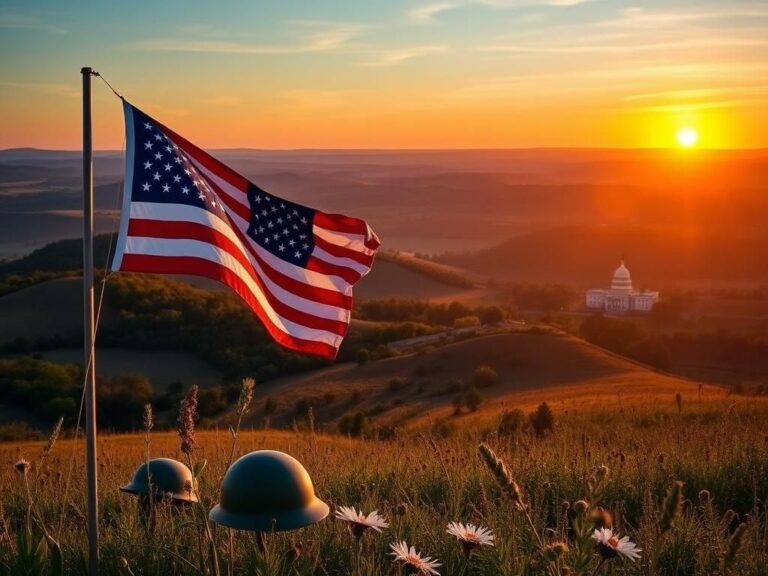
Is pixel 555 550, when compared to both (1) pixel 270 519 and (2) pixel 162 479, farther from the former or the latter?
(2) pixel 162 479

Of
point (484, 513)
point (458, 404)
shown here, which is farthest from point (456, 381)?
point (484, 513)

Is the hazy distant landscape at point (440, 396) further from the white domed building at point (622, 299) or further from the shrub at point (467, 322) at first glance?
the white domed building at point (622, 299)

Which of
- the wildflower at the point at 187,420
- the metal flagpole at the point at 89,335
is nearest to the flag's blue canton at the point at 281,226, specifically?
the metal flagpole at the point at 89,335

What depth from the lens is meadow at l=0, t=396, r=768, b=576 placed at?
197 inches

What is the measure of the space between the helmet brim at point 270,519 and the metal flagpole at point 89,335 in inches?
34.8

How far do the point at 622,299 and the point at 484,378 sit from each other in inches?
1794

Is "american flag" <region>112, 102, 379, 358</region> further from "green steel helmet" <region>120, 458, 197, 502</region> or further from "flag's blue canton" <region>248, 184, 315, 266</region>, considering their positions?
"green steel helmet" <region>120, 458, 197, 502</region>

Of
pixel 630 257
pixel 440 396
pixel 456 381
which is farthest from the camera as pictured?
pixel 630 257

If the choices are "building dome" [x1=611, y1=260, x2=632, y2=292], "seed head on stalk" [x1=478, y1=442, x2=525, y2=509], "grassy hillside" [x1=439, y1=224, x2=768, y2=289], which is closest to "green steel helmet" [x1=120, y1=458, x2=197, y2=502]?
"seed head on stalk" [x1=478, y1=442, x2=525, y2=509]

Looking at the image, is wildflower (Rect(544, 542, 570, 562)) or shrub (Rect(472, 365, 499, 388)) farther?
shrub (Rect(472, 365, 499, 388))

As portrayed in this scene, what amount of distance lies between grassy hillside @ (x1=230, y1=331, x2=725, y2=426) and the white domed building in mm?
35371

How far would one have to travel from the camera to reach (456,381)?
43656 millimetres

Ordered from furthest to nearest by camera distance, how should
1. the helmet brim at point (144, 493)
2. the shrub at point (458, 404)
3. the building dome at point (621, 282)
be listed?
the building dome at point (621, 282), the shrub at point (458, 404), the helmet brim at point (144, 493)

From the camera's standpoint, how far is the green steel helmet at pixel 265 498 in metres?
4.46
